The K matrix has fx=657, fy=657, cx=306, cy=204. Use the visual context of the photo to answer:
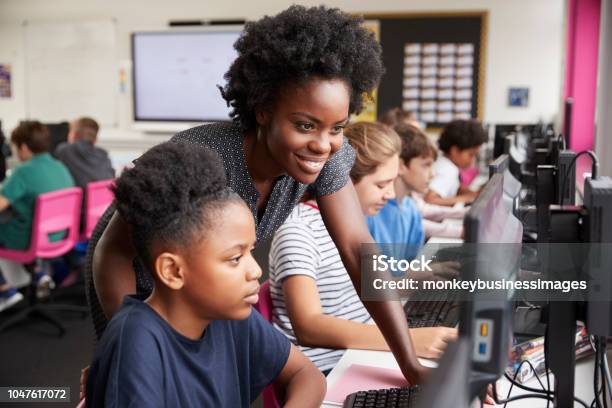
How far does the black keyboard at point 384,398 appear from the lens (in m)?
1.10

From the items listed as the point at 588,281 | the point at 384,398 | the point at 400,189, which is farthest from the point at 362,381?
the point at 400,189

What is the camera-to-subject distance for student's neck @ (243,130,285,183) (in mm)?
1261

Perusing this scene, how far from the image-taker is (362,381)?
129cm

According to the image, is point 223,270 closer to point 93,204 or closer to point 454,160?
point 93,204

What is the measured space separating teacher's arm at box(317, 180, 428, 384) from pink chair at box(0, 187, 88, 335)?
8.18 ft

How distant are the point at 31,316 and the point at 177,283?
10.1 feet

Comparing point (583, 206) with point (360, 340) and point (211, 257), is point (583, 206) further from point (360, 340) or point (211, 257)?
point (360, 340)

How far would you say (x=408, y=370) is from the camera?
120 cm

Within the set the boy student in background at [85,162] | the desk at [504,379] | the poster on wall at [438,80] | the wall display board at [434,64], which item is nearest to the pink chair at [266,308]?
the desk at [504,379]

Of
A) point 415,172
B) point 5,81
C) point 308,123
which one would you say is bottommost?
point 415,172

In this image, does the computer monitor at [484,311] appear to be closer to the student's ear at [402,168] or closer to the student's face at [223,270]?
the student's face at [223,270]

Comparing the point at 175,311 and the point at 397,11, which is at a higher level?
the point at 397,11

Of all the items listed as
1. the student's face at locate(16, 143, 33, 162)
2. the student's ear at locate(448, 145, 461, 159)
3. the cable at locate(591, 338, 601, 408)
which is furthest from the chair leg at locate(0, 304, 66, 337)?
the cable at locate(591, 338, 601, 408)

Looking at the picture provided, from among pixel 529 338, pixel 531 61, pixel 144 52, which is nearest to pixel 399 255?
pixel 529 338
